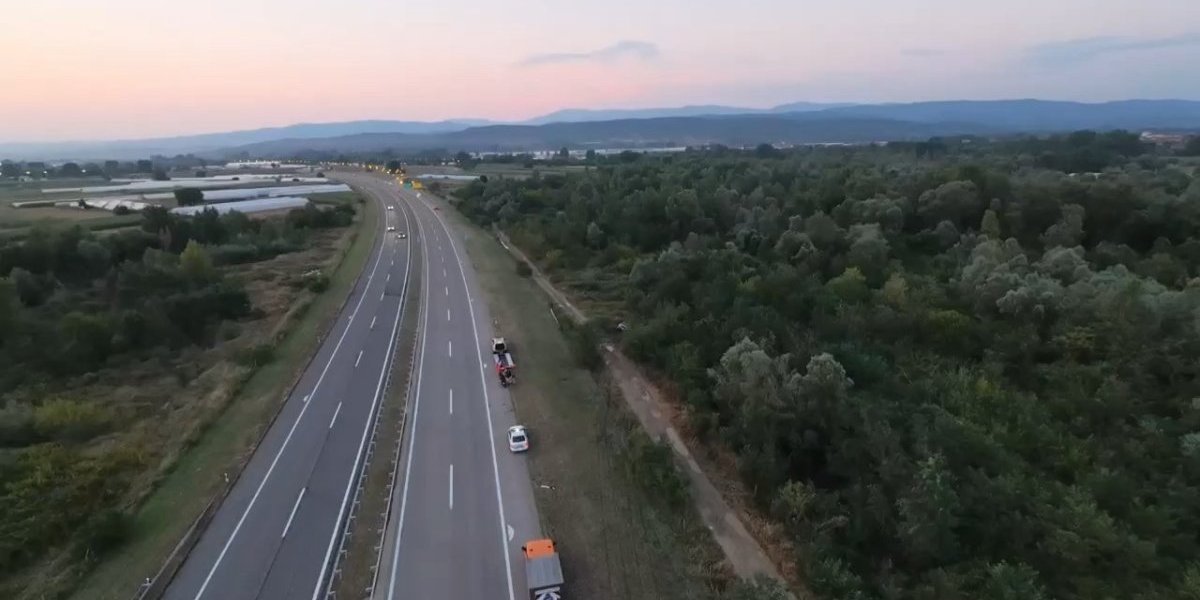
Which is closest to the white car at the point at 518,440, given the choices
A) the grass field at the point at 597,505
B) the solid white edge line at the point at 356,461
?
the grass field at the point at 597,505

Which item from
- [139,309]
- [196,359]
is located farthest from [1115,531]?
[139,309]

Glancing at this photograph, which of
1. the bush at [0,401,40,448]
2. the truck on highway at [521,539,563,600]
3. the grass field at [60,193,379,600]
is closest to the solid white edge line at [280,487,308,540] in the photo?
the grass field at [60,193,379,600]

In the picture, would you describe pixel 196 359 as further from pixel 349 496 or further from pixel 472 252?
pixel 472 252

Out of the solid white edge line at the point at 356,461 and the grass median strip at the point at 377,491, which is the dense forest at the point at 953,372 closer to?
the grass median strip at the point at 377,491

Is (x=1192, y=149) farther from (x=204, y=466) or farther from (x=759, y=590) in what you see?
(x=204, y=466)

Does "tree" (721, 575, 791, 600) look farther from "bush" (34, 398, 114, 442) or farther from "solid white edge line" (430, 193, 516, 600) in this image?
"bush" (34, 398, 114, 442)

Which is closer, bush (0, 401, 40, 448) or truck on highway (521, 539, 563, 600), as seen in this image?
truck on highway (521, 539, 563, 600)
